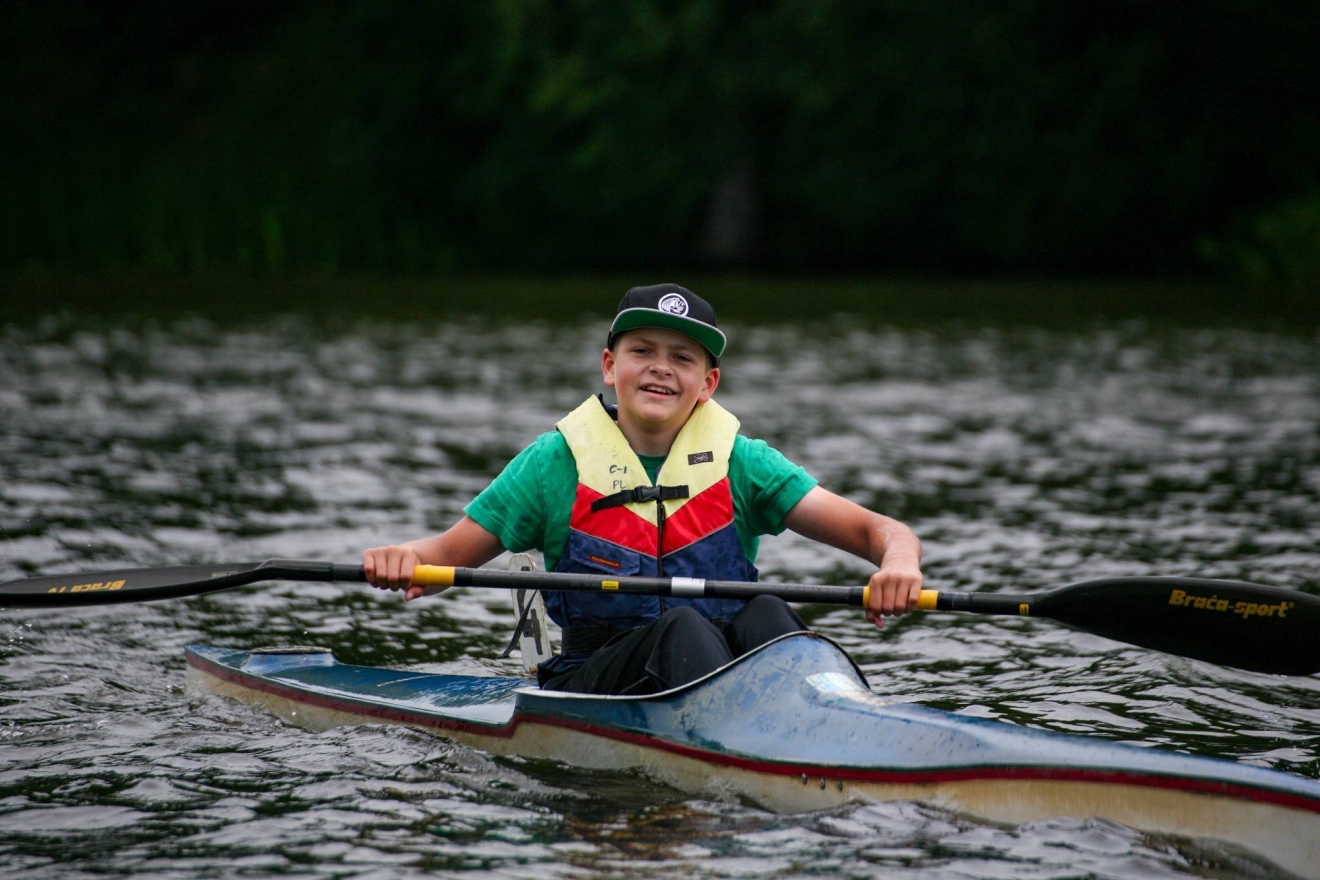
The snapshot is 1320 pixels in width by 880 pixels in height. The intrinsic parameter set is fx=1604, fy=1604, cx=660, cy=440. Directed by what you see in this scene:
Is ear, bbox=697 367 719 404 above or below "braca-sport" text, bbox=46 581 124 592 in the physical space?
above

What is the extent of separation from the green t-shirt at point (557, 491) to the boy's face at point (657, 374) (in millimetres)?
162

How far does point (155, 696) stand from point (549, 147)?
76.0ft

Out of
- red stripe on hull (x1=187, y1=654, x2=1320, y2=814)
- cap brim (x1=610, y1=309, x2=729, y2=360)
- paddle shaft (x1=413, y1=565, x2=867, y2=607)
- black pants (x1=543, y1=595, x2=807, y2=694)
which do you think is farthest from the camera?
cap brim (x1=610, y1=309, x2=729, y2=360)

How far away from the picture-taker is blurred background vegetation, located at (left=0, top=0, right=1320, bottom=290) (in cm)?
2434

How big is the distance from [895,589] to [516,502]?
107 centimetres

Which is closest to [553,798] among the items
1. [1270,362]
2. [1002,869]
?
[1002,869]

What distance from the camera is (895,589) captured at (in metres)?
4.02

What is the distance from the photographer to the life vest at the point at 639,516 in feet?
14.2

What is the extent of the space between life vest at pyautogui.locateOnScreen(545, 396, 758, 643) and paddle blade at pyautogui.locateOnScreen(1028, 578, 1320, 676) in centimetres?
91

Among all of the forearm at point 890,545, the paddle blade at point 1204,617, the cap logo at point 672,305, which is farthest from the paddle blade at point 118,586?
the paddle blade at point 1204,617

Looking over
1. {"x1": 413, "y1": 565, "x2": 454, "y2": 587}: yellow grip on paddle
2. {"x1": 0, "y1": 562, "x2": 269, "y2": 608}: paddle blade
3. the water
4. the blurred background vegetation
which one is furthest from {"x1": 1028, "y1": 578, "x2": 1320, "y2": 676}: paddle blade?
the blurred background vegetation

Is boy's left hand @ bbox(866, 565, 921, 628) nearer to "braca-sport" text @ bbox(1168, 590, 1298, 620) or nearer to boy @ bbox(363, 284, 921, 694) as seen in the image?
boy @ bbox(363, 284, 921, 694)

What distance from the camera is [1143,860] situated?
11.0 feet

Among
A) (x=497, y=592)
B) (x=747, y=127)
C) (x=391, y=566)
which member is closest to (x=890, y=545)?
(x=391, y=566)
